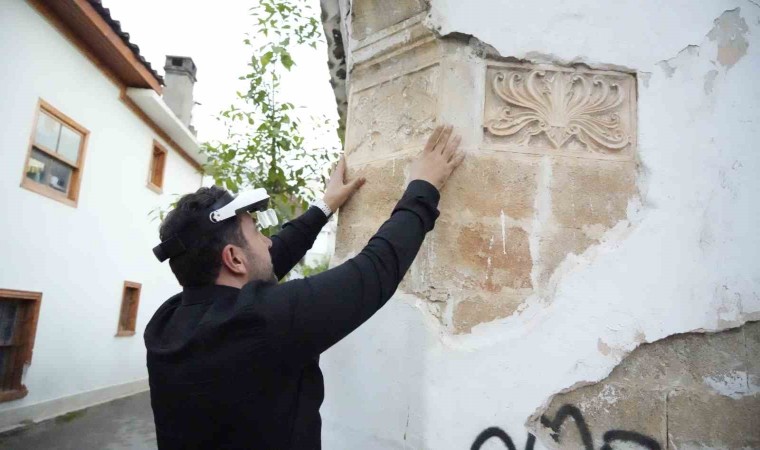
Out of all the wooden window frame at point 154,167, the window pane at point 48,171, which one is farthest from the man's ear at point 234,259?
the wooden window frame at point 154,167

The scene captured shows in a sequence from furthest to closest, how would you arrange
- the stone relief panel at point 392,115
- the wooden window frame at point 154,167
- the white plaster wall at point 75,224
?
the wooden window frame at point 154,167 → the white plaster wall at point 75,224 → the stone relief panel at point 392,115

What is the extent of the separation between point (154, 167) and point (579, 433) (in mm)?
11501

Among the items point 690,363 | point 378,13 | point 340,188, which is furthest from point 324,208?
point 690,363

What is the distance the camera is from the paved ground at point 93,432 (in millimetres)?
7062

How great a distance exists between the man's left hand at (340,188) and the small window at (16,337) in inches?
268

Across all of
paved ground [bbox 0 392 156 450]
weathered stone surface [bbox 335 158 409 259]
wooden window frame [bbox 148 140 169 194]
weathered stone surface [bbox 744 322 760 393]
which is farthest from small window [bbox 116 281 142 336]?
weathered stone surface [bbox 744 322 760 393]

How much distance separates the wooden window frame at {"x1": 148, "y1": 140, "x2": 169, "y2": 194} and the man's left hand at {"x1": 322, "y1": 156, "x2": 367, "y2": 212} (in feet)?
32.9

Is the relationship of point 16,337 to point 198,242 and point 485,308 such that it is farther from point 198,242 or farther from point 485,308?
point 485,308

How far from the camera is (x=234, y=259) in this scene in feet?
5.25

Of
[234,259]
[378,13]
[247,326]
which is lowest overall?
[247,326]

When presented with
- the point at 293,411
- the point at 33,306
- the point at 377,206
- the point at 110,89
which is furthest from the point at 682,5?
the point at 110,89

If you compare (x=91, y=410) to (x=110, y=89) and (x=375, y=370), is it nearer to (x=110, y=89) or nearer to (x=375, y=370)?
(x=110, y=89)

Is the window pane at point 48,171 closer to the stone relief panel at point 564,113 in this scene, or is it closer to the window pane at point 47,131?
the window pane at point 47,131

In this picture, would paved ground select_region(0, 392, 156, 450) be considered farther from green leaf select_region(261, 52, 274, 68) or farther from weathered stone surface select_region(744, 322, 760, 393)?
weathered stone surface select_region(744, 322, 760, 393)
